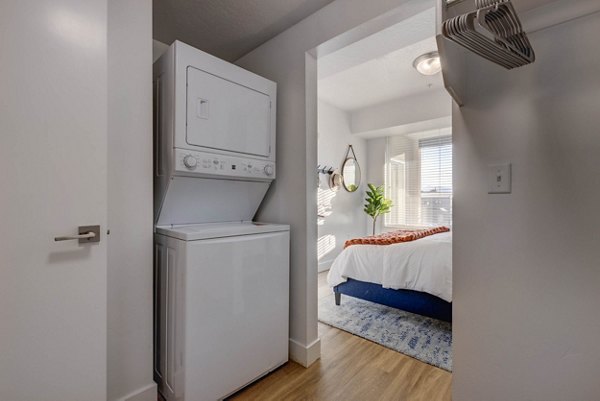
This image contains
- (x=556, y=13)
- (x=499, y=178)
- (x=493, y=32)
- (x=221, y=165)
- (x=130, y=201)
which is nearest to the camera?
(x=493, y=32)

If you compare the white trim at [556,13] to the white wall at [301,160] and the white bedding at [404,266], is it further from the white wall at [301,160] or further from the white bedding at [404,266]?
the white bedding at [404,266]

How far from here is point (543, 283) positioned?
1.07 meters

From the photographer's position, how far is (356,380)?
→ 5.54 feet

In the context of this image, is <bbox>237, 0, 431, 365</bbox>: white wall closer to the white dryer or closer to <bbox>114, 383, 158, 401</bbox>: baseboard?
the white dryer

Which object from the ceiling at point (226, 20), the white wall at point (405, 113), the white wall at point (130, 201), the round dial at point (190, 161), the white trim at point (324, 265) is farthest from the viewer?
the white trim at point (324, 265)

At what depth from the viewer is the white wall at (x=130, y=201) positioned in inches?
52.1

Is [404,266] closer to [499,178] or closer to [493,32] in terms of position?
[499,178]

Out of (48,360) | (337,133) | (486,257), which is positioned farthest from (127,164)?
(337,133)

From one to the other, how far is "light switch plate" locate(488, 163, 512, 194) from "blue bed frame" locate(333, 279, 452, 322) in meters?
1.31

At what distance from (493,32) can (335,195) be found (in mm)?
3707

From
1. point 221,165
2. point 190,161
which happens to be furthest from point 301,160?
point 190,161

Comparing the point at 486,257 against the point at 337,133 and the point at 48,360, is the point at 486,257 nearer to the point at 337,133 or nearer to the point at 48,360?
the point at 48,360

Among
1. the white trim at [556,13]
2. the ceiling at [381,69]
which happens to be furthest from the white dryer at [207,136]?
the white trim at [556,13]

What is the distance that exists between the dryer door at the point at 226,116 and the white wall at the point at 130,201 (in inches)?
8.6
